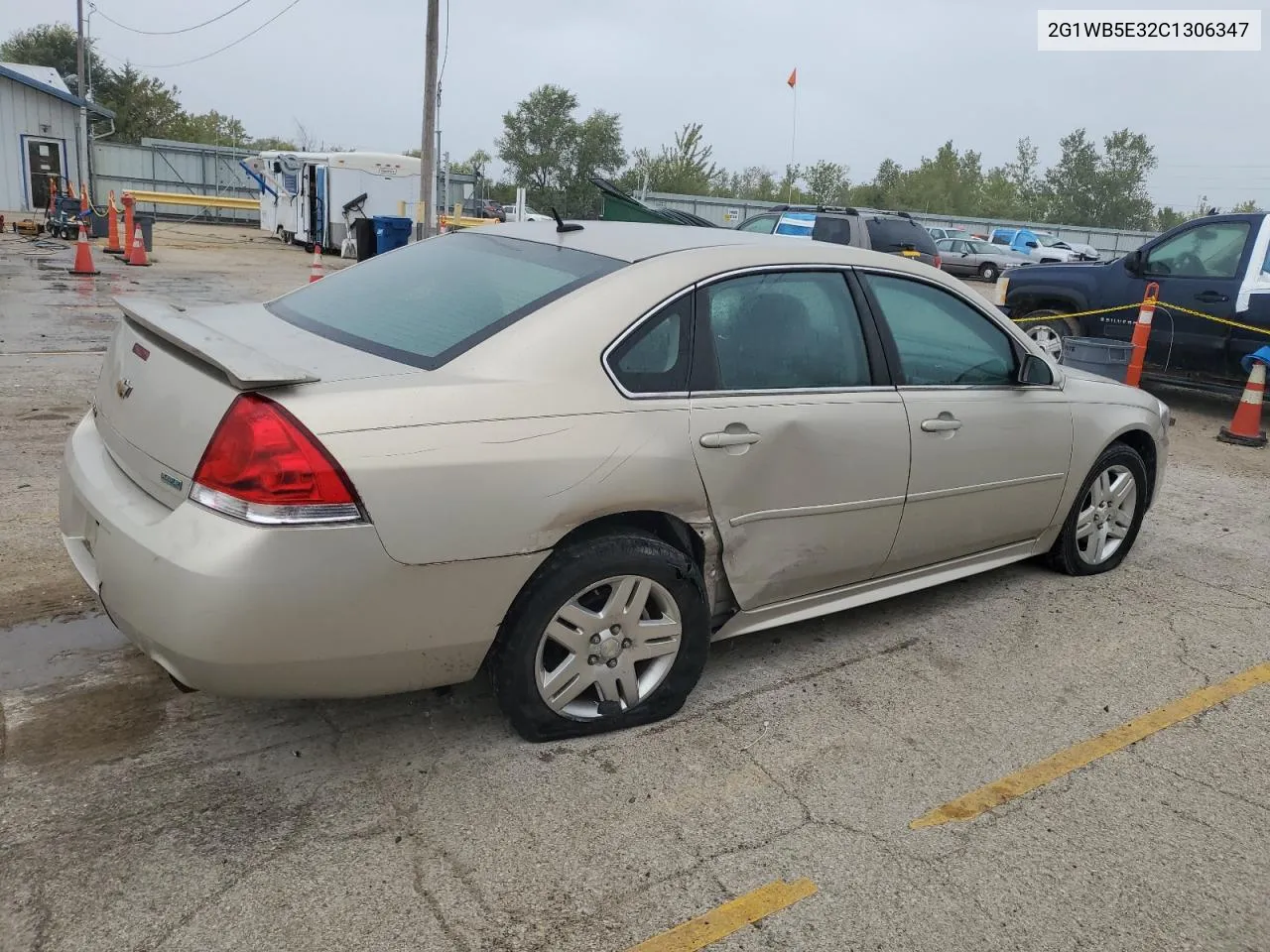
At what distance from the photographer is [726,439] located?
3146 millimetres

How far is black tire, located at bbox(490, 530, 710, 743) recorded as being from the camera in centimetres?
284

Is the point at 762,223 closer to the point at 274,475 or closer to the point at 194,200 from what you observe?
the point at 274,475

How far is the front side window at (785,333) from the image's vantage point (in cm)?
328

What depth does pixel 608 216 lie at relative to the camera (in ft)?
45.5

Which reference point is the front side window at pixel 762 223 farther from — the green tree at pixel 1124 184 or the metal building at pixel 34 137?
the green tree at pixel 1124 184

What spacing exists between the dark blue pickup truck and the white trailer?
1861cm

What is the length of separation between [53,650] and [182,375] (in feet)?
4.40

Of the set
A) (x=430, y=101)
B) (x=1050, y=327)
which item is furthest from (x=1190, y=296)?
(x=430, y=101)

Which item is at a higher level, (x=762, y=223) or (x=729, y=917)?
(x=762, y=223)

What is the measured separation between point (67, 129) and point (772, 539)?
38.8 metres

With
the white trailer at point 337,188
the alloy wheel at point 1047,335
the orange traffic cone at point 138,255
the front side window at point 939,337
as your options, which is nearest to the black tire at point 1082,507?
the front side window at point 939,337

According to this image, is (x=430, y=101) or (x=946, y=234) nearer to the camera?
(x=430, y=101)

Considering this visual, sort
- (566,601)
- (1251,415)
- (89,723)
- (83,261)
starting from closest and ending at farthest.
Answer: (566,601), (89,723), (1251,415), (83,261)

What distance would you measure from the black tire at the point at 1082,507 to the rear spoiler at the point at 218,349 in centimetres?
358
